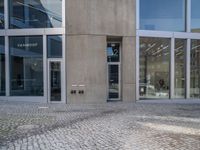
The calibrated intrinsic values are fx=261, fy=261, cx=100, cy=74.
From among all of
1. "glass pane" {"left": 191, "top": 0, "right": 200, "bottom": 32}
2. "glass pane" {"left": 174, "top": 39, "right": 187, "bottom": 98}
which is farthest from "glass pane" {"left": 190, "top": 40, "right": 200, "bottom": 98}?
"glass pane" {"left": 191, "top": 0, "right": 200, "bottom": 32}

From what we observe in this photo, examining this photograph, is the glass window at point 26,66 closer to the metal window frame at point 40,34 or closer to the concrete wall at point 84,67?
the metal window frame at point 40,34

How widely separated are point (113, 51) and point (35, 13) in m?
5.22

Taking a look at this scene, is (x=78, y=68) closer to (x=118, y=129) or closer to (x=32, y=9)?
(x=32, y=9)

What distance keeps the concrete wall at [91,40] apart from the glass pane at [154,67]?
1.02 metres

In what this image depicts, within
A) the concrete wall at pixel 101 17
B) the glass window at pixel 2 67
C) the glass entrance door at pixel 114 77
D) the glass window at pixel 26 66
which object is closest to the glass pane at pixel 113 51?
the glass entrance door at pixel 114 77

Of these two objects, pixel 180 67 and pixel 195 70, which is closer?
pixel 180 67

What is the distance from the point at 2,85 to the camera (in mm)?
15641

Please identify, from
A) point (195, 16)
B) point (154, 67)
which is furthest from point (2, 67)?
point (195, 16)

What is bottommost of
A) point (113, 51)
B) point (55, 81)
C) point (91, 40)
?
point (55, 81)

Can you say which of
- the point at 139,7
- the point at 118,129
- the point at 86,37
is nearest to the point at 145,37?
the point at 139,7

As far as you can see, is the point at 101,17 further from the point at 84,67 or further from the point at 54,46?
the point at 54,46

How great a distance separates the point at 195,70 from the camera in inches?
646

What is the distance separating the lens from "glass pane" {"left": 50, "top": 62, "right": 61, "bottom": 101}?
1498cm

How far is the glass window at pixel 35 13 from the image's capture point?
15062mm
